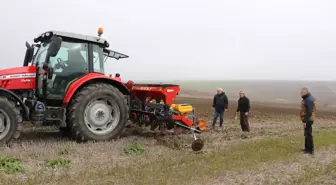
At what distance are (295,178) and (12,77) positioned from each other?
18.5 feet

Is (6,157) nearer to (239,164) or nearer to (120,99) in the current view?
(120,99)

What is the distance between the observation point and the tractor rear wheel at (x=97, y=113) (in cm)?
686

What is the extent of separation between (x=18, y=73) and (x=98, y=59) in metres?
1.75

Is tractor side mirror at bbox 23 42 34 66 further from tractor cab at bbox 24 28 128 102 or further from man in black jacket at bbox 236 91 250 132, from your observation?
man in black jacket at bbox 236 91 250 132

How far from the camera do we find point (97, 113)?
7.26m

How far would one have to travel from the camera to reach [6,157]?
531 cm

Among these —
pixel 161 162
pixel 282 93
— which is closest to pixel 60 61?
pixel 161 162

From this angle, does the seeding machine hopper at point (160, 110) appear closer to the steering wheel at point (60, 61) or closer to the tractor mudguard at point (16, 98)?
the steering wheel at point (60, 61)

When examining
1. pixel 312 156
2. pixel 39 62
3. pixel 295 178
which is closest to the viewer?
pixel 295 178

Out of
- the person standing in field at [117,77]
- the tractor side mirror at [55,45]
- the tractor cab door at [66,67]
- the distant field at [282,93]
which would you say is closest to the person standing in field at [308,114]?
the person standing in field at [117,77]

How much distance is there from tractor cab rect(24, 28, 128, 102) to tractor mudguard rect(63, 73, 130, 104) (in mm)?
167

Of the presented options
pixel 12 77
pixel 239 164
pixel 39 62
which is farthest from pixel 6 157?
pixel 239 164

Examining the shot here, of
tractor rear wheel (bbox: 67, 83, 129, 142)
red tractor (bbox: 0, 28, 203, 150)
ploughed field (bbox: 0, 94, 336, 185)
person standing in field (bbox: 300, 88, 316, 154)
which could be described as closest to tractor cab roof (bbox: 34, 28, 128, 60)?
red tractor (bbox: 0, 28, 203, 150)

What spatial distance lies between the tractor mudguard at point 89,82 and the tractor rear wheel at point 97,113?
0.40ft
